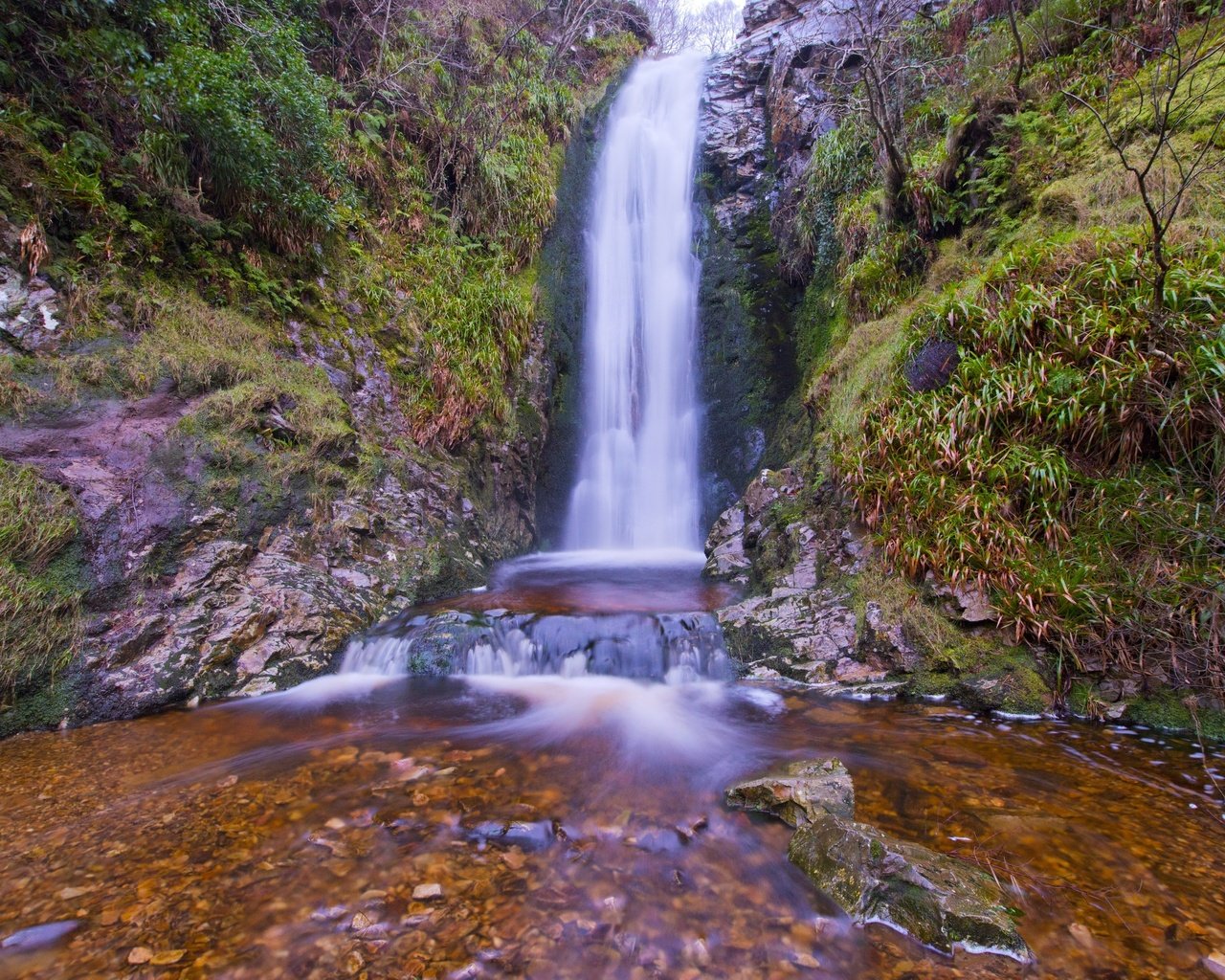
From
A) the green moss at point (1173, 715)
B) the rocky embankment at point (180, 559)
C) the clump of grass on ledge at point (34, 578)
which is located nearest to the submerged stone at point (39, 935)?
the rocky embankment at point (180, 559)

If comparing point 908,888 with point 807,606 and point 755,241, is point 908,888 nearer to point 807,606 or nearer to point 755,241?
point 807,606

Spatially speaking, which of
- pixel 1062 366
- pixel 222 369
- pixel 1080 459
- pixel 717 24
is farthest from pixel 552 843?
pixel 717 24

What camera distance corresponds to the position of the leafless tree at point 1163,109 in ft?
14.2

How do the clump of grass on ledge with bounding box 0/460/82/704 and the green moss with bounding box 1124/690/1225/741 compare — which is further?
the clump of grass on ledge with bounding box 0/460/82/704

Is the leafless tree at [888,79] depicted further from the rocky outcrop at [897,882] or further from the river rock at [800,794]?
the rocky outcrop at [897,882]

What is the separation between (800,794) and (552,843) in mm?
1226

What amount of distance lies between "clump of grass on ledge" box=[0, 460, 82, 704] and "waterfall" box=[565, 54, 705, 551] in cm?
644

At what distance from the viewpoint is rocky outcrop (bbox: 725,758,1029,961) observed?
191 cm

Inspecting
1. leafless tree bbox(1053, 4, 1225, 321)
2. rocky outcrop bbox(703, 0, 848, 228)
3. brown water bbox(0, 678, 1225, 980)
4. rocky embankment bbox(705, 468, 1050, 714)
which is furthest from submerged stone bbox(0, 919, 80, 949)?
rocky outcrop bbox(703, 0, 848, 228)

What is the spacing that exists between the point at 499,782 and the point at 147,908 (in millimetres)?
1492

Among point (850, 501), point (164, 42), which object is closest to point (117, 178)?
point (164, 42)

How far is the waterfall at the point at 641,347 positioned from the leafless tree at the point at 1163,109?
6.50 meters

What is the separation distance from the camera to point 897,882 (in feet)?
6.82

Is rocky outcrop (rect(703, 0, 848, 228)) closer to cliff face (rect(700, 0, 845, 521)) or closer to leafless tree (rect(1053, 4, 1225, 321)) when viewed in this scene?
cliff face (rect(700, 0, 845, 521))
